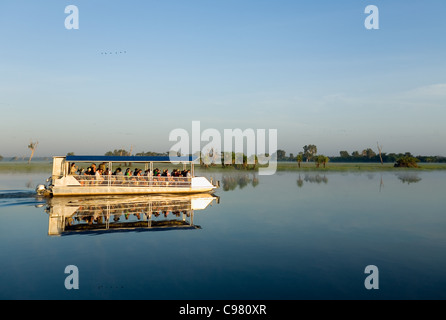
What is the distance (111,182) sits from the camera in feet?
93.2

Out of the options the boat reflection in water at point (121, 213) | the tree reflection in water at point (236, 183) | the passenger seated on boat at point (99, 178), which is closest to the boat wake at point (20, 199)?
the boat reflection in water at point (121, 213)

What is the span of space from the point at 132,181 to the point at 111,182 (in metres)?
1.69

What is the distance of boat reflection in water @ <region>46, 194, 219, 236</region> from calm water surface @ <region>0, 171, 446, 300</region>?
0.61 meters

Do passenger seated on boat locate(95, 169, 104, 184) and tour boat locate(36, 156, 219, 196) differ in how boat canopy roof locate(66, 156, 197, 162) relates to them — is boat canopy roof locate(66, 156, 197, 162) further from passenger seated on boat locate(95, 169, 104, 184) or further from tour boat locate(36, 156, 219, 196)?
passenger seated on boat locate(95, 169, 104, 184)

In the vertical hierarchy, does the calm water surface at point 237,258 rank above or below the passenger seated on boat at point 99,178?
below

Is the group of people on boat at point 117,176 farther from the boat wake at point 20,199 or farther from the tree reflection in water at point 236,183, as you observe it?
the tree reflection in water at point 236,183

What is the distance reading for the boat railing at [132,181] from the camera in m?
27.9

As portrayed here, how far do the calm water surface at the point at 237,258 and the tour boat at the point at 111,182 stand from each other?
6.20 metres

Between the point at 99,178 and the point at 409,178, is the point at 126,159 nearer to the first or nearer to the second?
the point at 99,178

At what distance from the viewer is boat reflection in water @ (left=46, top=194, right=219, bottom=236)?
55.5 ft
